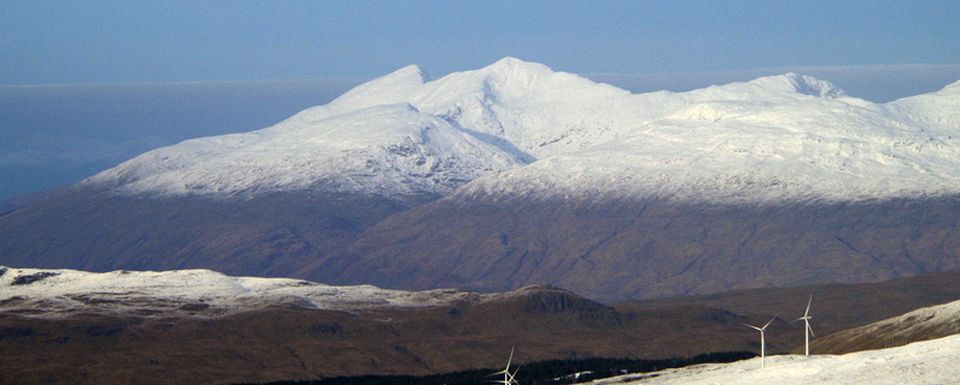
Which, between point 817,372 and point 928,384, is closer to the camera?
point 928,384

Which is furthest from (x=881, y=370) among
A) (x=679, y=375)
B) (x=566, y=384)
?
(x=566, y=384)

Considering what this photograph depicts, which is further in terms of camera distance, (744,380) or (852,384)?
(744,380)

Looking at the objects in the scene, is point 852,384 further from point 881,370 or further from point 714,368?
point 714,368

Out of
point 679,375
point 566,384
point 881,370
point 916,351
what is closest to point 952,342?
point 916,351

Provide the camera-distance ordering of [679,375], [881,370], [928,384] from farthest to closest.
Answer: [679,375] < [881,370] < [928,384]

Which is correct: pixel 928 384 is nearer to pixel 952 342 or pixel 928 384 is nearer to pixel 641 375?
pixel 952 342

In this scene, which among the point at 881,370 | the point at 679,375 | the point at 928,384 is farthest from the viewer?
the point at 679,375
